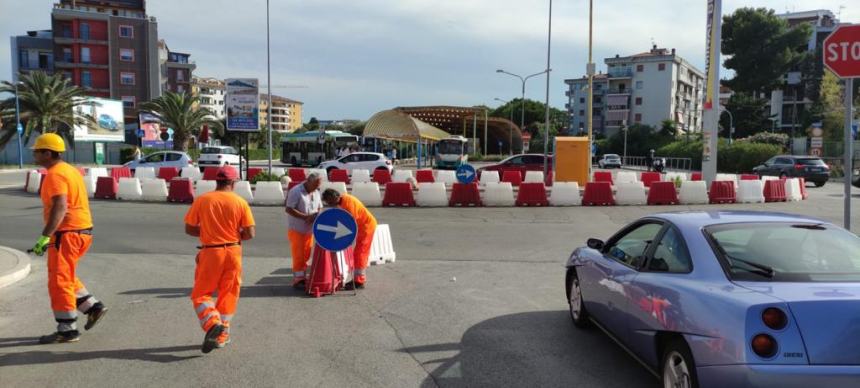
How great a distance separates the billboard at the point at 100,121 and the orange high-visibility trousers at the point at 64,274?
50.4 m

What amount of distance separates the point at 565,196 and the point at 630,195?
6.77 ft

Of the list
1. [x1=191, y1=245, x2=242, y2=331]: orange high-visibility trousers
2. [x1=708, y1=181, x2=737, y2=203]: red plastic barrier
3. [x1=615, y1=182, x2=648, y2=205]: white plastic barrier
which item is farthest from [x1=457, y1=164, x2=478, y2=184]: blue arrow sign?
[x1=191, y1=245, x2=242, y2=331]: orange high-visibility trousers

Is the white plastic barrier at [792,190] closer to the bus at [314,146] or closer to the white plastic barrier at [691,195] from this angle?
the white plastic barrier at [691,195]

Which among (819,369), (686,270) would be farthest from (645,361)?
(819,369)

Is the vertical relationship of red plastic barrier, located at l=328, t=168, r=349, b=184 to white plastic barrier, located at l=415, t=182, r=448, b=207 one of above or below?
above

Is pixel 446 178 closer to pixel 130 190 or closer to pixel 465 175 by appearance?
pixel 465 175

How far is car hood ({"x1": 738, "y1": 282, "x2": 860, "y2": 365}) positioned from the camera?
3.16 metres

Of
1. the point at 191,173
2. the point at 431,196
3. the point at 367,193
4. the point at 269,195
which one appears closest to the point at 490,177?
the point at 431,196

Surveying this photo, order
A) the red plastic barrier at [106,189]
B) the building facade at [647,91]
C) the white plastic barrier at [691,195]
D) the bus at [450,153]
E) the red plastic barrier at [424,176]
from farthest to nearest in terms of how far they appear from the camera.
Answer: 1. the building facade at [647,91]
2. the bus at [450,153]
3. the red plastic barrier at [424,176]
4. the red plastic barrier at [106,189]
5. the white plastic barrier at [691,195]

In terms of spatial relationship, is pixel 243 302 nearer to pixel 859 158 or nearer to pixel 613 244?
pixel 613 244

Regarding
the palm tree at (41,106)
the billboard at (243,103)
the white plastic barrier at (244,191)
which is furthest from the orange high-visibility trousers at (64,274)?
the palm tree at (41,106)

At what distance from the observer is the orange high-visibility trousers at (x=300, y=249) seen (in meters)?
7.52

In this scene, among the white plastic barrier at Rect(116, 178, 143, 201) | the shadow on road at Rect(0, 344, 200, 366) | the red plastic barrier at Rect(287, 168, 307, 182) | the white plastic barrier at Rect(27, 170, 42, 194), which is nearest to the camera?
the shadow on road at Rect(0, 344, 200, 366)

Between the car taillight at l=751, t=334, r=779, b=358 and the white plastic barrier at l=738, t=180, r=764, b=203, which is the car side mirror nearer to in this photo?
the car taillight at l=751, t=334, r=779, b=358
